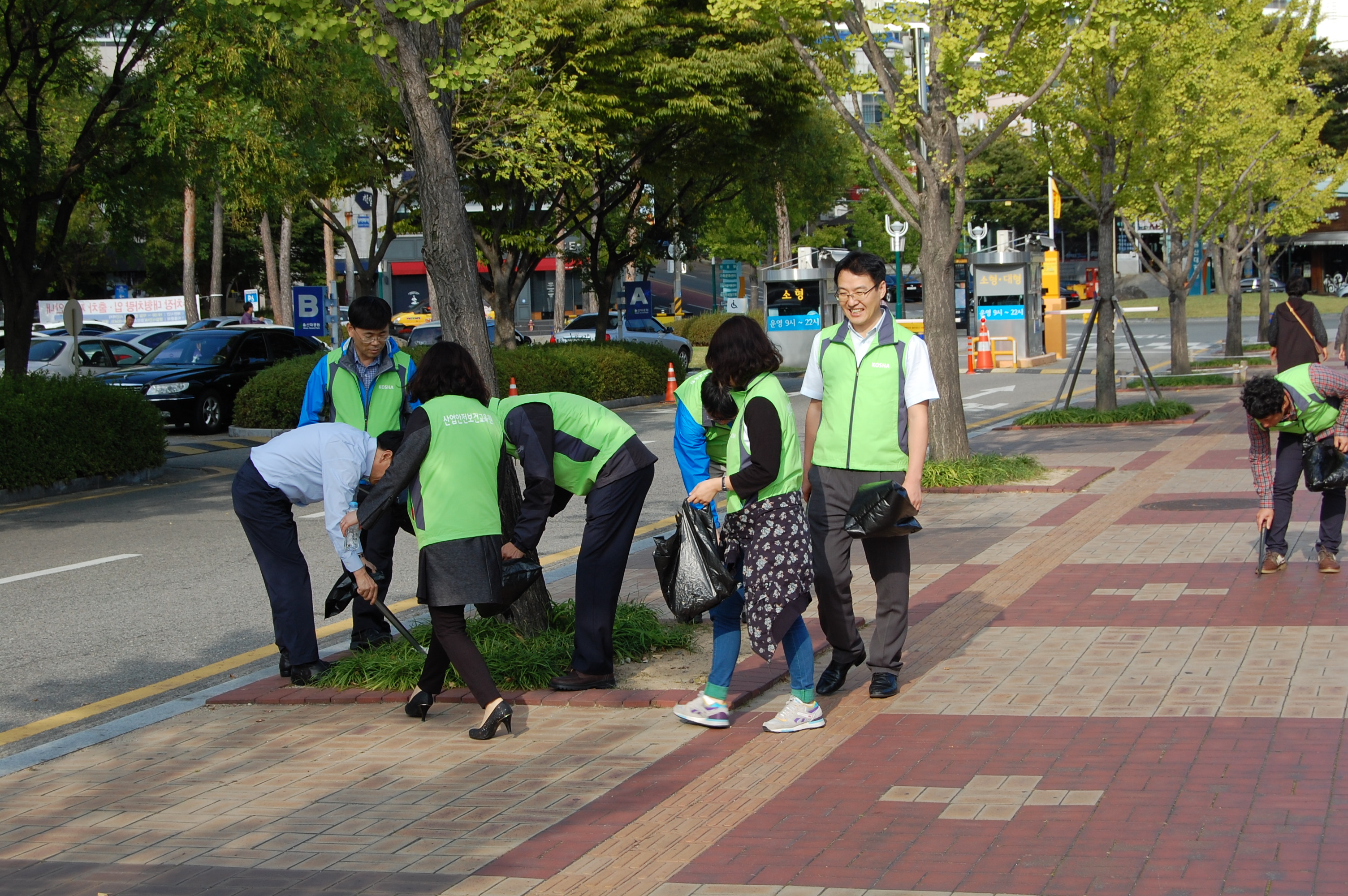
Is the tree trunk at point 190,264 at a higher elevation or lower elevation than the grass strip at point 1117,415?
higher

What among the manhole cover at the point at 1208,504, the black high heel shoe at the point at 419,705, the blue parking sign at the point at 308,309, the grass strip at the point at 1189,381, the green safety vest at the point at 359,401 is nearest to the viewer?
the black high heel shoe at the point at 419,705

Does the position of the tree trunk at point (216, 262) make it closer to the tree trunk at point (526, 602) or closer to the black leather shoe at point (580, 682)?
the tree trunk at point (526, 602)

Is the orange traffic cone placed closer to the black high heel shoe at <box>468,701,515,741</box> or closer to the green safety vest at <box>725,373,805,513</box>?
the green safety vest at <box>725,373,805,513</box>

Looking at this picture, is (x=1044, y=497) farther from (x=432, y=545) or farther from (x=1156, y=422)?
(x=432, y=545)

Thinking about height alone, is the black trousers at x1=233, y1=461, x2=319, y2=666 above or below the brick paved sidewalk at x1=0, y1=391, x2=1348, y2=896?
above

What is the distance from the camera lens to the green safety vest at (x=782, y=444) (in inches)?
218

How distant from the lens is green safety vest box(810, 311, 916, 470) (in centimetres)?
601

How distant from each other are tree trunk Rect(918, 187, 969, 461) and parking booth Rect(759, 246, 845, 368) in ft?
65.7

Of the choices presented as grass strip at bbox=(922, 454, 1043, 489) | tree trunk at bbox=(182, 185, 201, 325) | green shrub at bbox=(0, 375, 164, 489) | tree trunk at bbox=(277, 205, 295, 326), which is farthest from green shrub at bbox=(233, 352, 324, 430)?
tree trunk at bbox=(277, 205, 295, 326)

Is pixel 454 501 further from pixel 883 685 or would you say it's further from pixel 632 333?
pixel 632 333

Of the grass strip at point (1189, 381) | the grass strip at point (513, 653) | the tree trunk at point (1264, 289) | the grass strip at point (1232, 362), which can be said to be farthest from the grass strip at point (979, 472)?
the tree trunk at point (1264, 289)

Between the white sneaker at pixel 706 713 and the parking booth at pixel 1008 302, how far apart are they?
29511 mm

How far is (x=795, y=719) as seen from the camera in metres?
5.71

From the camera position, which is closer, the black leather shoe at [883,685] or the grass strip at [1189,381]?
the black leather shoe at [883,685]
